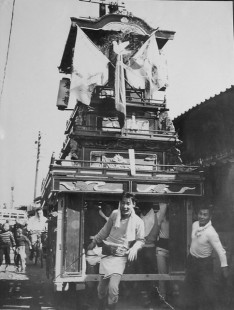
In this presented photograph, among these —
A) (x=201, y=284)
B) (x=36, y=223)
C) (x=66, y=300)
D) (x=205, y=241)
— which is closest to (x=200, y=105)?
(x=205, y=241)

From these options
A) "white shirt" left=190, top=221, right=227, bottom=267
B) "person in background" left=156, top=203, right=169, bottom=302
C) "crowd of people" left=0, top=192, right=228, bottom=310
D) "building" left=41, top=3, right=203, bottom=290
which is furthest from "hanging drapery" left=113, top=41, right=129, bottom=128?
"white shirt" left=190, top=221, right=227, bottom=267

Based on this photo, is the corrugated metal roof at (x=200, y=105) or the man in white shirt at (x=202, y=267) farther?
the corrugated metal roof at (x=200, y=105)

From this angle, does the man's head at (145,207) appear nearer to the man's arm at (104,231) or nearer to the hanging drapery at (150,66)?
the man's arm at (104,231)

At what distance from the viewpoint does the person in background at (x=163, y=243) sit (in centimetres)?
973

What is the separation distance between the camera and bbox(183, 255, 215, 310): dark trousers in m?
7.82

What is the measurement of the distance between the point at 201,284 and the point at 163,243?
221cm

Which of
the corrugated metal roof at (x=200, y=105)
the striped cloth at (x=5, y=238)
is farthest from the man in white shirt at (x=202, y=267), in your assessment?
the striped cloth at (x=5, y=238)

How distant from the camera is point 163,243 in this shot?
9.95 m

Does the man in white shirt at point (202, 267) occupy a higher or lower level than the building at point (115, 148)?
lower

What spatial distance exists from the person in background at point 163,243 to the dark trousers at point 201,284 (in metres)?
1.62

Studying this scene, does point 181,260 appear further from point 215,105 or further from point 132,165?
point 215,105

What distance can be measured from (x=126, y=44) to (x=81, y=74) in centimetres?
259

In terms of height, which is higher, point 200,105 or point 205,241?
point 200,105

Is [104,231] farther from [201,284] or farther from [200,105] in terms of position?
[200,105]
